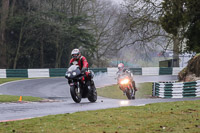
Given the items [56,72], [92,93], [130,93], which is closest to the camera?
[92,93]

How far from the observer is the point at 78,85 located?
39.4 ft

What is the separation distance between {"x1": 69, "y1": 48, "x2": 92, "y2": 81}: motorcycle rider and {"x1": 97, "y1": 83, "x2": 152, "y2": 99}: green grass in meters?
9.73

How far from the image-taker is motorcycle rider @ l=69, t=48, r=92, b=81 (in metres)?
12.1

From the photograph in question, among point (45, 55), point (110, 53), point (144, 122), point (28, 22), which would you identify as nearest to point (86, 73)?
point (144, 122)

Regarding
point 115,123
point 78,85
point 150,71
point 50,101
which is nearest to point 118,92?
point 50,101

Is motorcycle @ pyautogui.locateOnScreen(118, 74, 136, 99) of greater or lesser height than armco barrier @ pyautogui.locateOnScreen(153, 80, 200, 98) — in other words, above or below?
above

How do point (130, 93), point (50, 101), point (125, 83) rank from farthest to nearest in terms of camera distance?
point (50, 101) < point (130, 93) < point (125, 83)

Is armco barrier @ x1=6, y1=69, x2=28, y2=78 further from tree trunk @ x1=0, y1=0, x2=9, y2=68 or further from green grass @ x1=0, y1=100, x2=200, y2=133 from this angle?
green grass @ x1=0, y1=100, x2=200, y2=133

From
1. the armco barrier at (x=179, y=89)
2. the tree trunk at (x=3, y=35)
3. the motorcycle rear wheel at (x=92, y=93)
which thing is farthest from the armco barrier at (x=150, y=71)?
the motorcycle rear wheel at (x=92, y=93)

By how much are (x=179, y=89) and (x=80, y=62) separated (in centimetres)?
762

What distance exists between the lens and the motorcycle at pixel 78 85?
11703 millimetres

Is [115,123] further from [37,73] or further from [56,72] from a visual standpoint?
[56,72]

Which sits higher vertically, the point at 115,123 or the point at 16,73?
the point at 115,123

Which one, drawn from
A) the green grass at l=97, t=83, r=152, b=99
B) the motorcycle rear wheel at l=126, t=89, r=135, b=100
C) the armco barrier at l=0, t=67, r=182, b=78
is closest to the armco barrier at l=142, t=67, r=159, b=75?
the armco barrier at l=0, t=67, r=182, b=78
